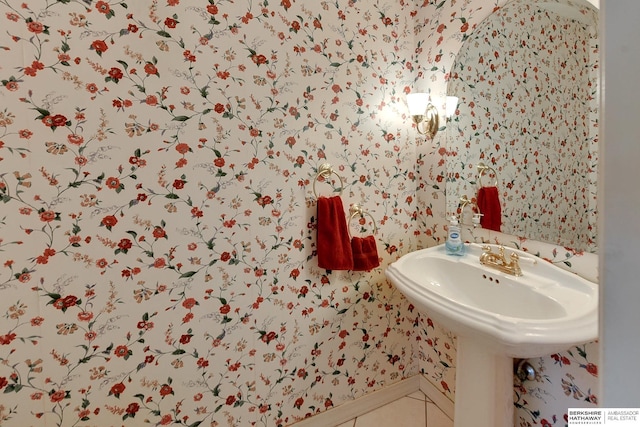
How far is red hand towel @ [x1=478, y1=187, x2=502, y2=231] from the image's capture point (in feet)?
4.32

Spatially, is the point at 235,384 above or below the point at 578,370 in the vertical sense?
below

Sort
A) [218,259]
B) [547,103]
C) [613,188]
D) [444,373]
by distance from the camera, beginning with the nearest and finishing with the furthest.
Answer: [613,188], [547,103], [218,259], [444,373]

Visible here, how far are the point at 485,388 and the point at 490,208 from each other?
0.73 metres

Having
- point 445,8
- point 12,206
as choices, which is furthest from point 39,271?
point 445,8

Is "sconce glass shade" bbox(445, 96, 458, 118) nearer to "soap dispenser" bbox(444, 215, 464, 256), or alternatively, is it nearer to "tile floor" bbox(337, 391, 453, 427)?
"soap dispenser" bbox(444, 215, 464, 256)

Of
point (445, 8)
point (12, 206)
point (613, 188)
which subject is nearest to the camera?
point (613, 188)

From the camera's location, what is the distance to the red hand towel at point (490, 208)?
1.32 metres

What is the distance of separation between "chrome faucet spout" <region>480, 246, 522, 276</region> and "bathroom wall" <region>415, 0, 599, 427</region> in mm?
70

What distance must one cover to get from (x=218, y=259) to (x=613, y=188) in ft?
3.94

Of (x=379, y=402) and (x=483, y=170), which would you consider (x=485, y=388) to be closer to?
(x=379, y=402)

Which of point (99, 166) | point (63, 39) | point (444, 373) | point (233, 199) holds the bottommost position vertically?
point (444, 373)

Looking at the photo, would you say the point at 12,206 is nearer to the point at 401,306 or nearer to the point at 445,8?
the point at 401,306

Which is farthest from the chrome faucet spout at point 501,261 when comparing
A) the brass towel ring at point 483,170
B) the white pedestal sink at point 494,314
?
the brass towel ring at point 483,170

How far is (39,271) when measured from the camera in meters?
0.98
